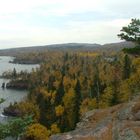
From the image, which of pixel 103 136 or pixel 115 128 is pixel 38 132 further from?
pixel 103 136

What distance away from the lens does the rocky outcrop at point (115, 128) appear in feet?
65.9

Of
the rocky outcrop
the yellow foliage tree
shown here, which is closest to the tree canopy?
the rocky outcrop

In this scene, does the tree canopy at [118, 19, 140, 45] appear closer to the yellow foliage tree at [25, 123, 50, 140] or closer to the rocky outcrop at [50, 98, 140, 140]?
the rocky outcrop at [50, 98, 140, 140]

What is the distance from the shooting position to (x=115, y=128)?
21.0 meters

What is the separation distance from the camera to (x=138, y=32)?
125ft

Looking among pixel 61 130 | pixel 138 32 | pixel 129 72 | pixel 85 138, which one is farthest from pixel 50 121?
pixel 85 138

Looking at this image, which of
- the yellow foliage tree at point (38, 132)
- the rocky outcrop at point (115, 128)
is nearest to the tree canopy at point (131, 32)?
the rocky outcrop at point (115, 128)

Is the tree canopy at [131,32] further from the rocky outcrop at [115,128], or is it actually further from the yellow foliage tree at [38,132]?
the yellow foliage tree at [38,132]

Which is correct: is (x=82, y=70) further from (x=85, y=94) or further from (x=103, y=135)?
(x=103, y=135)

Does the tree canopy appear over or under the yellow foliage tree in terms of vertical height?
over

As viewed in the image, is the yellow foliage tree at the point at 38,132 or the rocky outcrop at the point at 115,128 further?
the yellow foliage tree at the point at 38,132

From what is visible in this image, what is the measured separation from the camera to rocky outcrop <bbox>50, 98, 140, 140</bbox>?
20.1 metres

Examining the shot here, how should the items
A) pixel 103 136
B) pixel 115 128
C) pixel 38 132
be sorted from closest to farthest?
pixel 103 136 → pixel 115 128 → pixel 38 132

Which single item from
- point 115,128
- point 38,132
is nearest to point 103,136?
point 115,128
